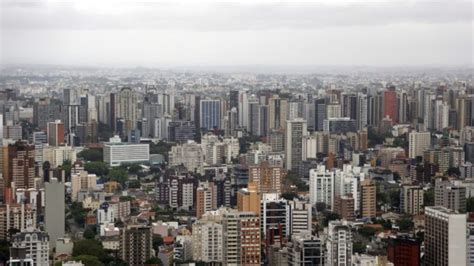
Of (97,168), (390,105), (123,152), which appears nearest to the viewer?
(97,168)

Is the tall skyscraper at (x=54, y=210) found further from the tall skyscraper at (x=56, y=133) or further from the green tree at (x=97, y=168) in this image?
the tall skyscraper at (x=56, y=133)

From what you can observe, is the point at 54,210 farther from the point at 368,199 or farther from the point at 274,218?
the point at 368,199

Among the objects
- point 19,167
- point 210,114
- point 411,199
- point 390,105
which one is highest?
point 390,105

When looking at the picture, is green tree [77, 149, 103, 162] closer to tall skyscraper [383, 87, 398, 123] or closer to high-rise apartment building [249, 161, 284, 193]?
high-rise apartment building [249, 161, 284, 193]

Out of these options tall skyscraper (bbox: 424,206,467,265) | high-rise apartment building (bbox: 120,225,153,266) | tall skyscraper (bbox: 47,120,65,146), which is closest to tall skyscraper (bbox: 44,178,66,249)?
high-rise apartment building (bbox: 120,225,153,266)

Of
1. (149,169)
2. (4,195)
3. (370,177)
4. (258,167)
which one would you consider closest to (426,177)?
(370,177)

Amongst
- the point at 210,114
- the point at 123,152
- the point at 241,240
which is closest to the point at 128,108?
the point at 210,114

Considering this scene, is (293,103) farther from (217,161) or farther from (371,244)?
(371,244)
